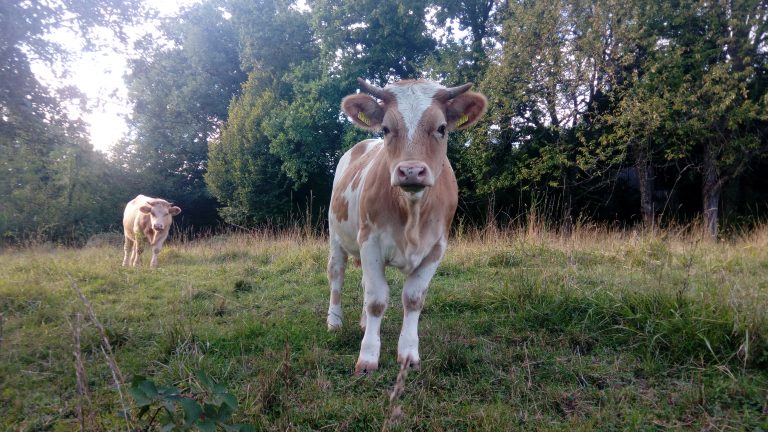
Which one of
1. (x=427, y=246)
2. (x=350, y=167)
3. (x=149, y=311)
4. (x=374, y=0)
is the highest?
(x=374, y=0)

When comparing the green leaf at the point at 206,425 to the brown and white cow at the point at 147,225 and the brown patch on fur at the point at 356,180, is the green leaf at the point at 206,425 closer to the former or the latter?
the brown patch on fur at the point at 356,180

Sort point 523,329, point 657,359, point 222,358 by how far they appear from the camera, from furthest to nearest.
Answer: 1. point 523,329
2. point 222,358
3. point 657,359

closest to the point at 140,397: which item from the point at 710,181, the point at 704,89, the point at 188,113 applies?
the point at 704,89

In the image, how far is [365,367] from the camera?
299cm

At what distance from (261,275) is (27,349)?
11.4 ft

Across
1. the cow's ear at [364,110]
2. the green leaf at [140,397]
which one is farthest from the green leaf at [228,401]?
the cow's ear at [364,110]

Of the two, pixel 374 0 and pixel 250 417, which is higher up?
pixel 374 0

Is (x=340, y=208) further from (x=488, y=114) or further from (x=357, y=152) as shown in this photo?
(x=488, y=114)

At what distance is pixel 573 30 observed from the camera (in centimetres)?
1314

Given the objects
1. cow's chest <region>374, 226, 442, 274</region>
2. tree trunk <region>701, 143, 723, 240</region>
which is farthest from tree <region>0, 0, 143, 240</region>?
tree trunk <region>701, 143, 723, 240</region>

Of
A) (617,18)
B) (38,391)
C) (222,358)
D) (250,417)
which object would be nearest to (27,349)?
(38,391)

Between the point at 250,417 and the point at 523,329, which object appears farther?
the point at 523,329

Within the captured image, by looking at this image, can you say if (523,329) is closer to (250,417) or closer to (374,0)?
(250,417)

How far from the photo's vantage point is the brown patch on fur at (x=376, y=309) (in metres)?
3.22
